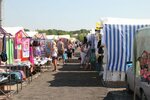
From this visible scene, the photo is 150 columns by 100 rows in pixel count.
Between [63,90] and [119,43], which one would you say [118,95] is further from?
[119,43]

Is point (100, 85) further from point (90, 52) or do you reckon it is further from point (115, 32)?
point (90, 52)

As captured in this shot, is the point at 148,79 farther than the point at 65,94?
No

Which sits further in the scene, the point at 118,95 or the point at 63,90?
the point at 63,90

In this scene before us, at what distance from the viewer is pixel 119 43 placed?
1669 centimetres

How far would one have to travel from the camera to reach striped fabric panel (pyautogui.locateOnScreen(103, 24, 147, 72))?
16.6m

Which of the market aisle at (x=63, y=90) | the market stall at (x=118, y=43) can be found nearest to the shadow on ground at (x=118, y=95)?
the market aisle at (x=63, y=90)

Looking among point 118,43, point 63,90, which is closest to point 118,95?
point 63,90

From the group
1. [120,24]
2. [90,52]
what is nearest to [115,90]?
[120,24]

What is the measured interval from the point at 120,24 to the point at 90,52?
852 cm

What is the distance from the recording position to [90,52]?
82.4 feet

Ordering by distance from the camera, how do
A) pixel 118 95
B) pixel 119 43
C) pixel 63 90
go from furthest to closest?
pixel 119 43 < pixel 63 90 < pixel 118 95

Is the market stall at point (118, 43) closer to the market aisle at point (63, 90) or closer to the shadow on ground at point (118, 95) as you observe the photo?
the market aisle at point (63, 90)

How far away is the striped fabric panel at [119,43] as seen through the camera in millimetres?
16625

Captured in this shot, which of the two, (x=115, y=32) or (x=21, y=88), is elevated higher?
(x=115, y=32)
